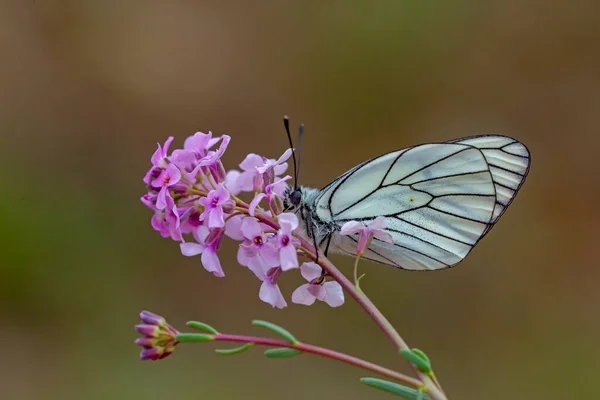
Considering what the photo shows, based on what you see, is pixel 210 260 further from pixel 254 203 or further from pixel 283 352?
pixel 283 352

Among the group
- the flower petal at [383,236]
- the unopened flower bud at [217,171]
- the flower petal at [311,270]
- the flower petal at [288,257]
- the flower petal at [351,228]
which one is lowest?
the flower petal at [311,270]

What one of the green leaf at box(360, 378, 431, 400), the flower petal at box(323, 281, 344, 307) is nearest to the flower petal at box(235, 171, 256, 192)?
the flower petal at box(323, 281, 344, 307)

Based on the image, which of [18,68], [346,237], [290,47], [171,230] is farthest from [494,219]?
[18,68]

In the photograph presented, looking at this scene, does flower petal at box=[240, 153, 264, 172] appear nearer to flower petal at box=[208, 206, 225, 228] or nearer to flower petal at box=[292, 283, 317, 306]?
flower petal at box=[208, 206, 225, 228]

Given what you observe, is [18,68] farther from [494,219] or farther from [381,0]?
[494,219]

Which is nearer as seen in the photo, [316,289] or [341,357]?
[341,357]

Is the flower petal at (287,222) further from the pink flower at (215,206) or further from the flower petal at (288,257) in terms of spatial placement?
the pink flower at (215,206)

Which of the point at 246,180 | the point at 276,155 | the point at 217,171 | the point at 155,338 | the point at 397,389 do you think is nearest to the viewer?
the point at 397,389

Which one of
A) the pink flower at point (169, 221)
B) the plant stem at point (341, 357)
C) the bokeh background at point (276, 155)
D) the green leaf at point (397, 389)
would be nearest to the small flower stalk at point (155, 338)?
the plant stem at point (341, 357)

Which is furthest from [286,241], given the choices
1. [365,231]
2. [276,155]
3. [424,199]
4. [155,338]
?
[276,155]
